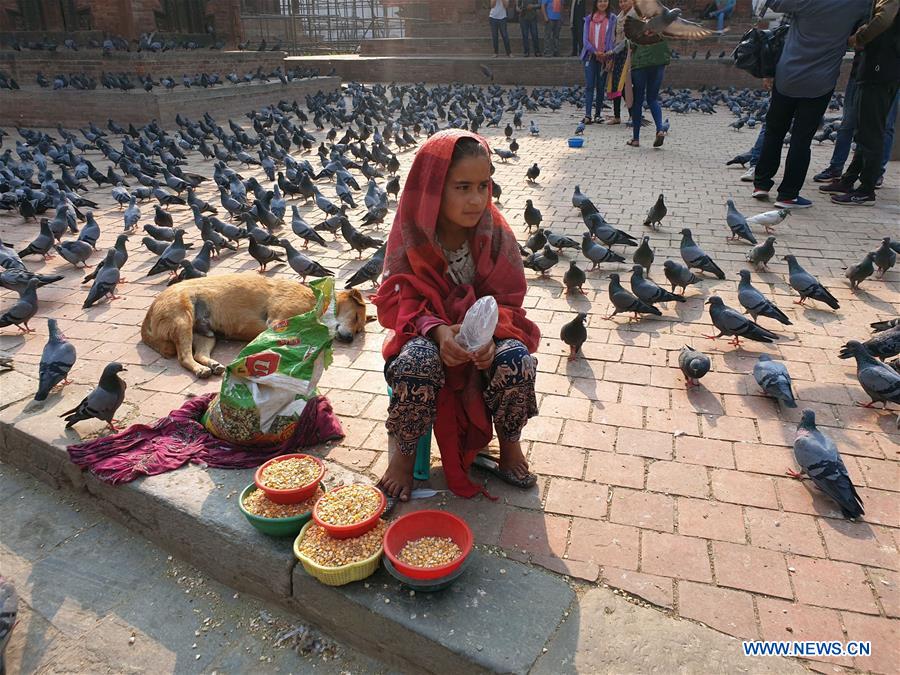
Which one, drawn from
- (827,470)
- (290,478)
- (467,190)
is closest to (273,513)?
(290,478)

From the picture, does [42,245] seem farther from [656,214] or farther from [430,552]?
[656,214]

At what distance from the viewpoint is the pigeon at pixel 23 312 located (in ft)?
16.8

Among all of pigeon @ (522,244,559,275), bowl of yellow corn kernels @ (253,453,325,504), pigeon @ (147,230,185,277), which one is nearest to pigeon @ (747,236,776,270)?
pigeon @ (522,244,559,275)

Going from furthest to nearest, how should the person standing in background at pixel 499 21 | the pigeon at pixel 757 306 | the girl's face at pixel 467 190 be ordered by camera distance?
the person standing in background at pixel 499 21 < the pigeon at pixel 757 306 < the girl's face at pixel 467 190

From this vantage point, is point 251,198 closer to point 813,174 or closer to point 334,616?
point 334,616

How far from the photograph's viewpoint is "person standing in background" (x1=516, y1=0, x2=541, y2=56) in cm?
2400

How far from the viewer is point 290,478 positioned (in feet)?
9.58

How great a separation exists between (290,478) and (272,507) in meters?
0.16

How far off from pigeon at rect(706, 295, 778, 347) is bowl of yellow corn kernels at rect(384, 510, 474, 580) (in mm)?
3089

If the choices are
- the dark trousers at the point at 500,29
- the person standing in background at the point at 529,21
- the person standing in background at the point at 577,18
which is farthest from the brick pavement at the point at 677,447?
the dark trousers at the point at 500,29

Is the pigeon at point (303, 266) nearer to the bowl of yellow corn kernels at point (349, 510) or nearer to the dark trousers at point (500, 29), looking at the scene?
the bowl of yellow corn kernels at point (349, 510)

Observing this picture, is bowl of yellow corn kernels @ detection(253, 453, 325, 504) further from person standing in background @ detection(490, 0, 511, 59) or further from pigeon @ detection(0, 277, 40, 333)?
person standing in background @ detection(490, 0, 511, 59)

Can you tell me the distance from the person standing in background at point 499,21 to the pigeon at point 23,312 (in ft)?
78.1

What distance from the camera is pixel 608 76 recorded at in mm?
14297
